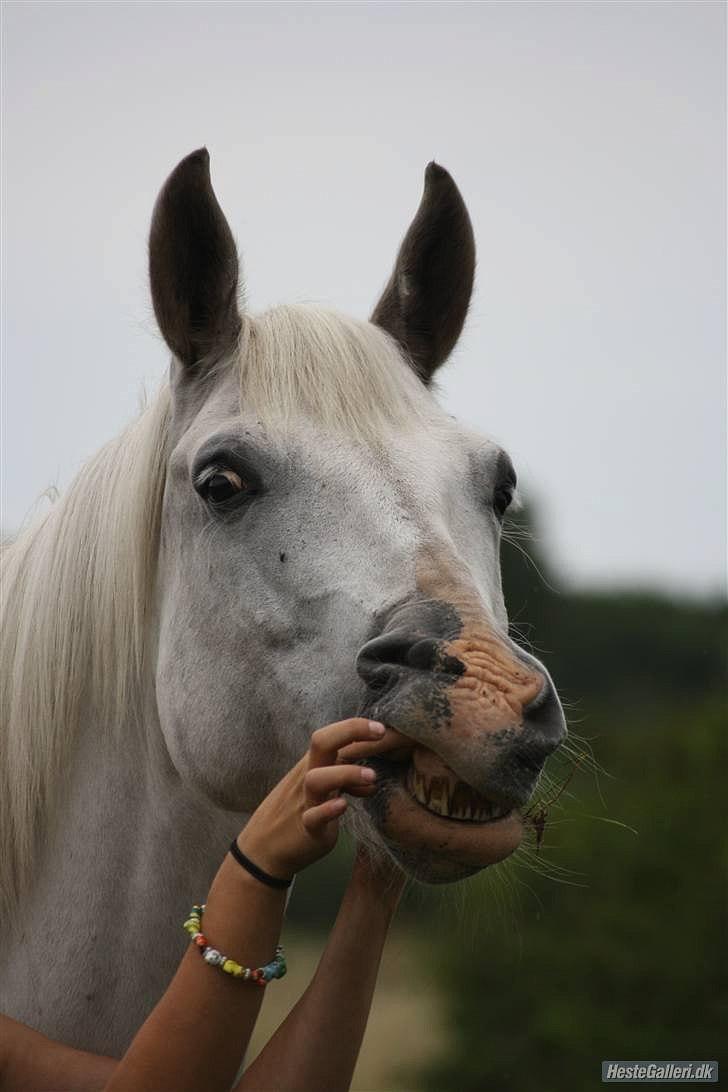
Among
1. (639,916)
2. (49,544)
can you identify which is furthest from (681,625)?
(49,544)

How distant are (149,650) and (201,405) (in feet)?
2.27

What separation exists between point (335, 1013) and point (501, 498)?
4.47 ft

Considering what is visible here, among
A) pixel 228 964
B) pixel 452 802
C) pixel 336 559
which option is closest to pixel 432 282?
pixel 336 559

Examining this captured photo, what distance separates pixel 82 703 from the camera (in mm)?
3387

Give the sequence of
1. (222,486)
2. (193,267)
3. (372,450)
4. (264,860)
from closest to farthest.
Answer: (264,860) → (372,450) → (222,486) → (193,267)

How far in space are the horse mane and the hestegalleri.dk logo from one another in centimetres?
289

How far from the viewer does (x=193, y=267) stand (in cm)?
335

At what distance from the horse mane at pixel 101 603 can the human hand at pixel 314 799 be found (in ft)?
3.02

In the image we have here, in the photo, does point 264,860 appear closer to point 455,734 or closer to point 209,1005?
point 209,1005

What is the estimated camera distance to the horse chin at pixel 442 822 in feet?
8.01

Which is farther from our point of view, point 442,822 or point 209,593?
point 209,593

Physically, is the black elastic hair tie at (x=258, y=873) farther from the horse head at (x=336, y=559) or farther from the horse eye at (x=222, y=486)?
the horse eye at (x=222, y=486)

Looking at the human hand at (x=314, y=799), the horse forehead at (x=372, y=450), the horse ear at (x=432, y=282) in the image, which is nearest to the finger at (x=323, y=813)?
the human hand at (x=314, y=799)

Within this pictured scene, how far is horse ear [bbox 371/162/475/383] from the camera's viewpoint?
3596 mm
